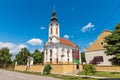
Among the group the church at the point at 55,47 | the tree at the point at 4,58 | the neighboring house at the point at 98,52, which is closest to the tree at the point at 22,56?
the tree at the point at 4,58

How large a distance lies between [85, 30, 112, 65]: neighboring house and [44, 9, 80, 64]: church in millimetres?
18333

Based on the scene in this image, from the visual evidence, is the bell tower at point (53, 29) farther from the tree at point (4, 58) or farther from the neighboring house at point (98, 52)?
the neighboring house at point (98, 52)

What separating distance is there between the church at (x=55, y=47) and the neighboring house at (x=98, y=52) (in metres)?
18.3

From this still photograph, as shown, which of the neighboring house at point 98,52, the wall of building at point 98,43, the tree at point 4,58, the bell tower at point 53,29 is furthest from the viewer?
the tree at point 4,58

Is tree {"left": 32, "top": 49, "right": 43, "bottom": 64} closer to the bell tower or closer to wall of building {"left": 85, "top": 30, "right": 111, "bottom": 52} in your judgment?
the bell tower

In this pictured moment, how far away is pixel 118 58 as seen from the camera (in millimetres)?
20250

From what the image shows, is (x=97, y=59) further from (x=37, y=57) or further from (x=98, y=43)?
(x=37, y=57)

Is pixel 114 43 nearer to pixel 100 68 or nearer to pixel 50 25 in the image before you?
pixel 100 68

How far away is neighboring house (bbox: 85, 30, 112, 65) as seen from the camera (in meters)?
35.9

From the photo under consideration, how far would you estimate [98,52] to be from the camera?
121ft

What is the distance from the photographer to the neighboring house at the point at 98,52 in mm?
35938

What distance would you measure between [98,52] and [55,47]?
24.0 metres

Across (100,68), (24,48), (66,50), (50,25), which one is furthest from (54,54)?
(100,68)

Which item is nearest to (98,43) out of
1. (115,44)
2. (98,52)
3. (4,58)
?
(98,52)
